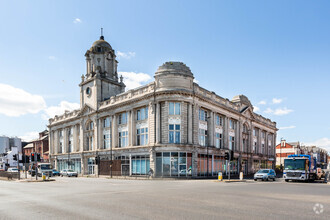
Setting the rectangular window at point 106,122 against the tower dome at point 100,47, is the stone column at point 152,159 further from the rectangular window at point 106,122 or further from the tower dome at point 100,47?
the tower dome at point 100,47

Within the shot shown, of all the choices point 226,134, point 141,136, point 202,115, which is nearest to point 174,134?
point 141,136

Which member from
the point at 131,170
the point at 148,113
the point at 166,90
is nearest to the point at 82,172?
the point at 131,170

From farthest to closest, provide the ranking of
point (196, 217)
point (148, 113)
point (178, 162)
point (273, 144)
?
1. point (273, 144)
2. point (148, 113)
3. point (178, 162)
4. point (196, 217)

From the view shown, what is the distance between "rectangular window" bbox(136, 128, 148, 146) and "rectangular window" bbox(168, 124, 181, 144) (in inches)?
181

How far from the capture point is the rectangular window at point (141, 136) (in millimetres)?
39831

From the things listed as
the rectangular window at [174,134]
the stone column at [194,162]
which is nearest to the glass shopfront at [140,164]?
the rectangular window at [174,134]

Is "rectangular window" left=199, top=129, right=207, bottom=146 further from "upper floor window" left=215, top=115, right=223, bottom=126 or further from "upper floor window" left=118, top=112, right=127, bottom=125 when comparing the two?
"upper floor window" left=118, top=112, right=127, bottom=125

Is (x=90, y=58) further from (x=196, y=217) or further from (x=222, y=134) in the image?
(x=196, y=217)

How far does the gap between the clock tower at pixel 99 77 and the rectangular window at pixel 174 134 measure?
19.8 metres

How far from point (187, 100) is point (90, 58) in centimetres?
2828

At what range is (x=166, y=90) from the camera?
120 feet

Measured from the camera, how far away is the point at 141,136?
40.8 meters

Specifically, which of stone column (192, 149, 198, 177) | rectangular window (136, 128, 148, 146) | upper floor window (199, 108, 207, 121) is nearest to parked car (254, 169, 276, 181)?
stone column (192, 149, 198, 177)

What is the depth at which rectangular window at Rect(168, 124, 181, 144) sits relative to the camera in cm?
3691
